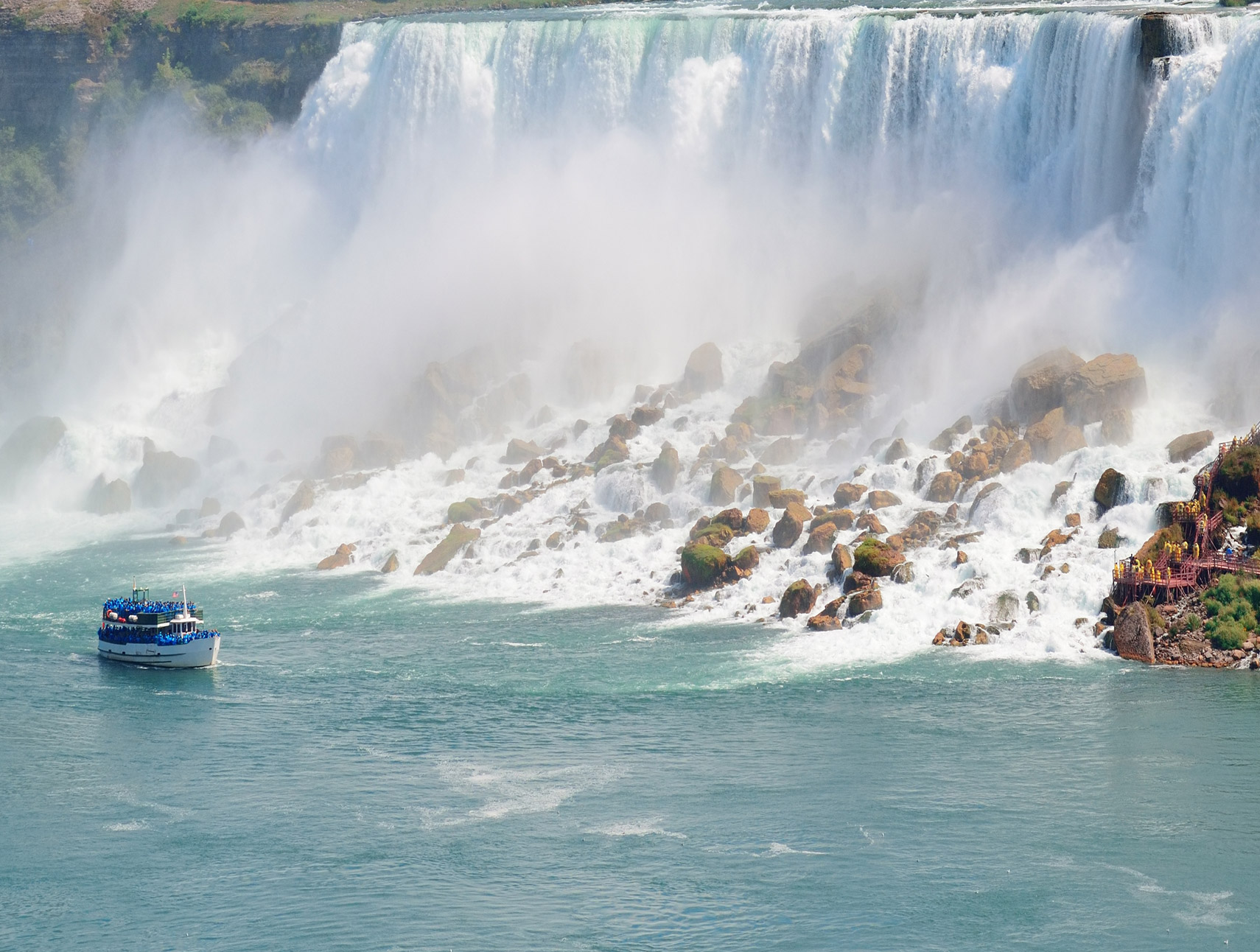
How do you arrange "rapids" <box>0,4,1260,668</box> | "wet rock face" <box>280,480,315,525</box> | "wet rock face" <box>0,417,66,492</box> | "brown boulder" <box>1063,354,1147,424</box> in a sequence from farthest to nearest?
"wet rock face" <box>0,417,66,492</box>, "wet rock face" <box>280,480,315,525</box>, "rapids" <box>0,4,1260,668</box>, "brown boulder" <box>1063,354,1147,424</box>

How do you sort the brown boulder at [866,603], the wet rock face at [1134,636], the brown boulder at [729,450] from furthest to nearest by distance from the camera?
the brown boulder at [729,450]
the brown boulder at [866,603]
the wet rock face at [1134,636]

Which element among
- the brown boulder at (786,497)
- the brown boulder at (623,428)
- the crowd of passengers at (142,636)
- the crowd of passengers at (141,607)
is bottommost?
the crowd of passengers at (142,636)

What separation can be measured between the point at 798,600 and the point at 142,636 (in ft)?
62.7

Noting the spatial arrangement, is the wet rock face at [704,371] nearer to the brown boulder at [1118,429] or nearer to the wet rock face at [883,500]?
the wet rock face at [883,500]

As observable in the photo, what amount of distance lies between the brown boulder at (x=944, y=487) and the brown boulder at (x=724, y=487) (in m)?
7.38

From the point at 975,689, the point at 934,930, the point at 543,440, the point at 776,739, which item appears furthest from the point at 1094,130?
the point at 934,930

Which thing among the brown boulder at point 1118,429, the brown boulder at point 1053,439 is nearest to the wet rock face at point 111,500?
the brown boulder at point 1053,439

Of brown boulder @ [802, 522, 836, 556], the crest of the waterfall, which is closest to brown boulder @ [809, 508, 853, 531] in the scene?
brown boulder @ [802, 522, 836, 556]

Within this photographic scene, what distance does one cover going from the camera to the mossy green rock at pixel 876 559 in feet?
181

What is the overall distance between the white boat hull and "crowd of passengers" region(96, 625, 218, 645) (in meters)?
0.09

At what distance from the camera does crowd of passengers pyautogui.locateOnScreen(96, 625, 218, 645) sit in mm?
54281

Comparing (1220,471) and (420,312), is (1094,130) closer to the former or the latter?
(1220,471)

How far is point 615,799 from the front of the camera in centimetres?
4141

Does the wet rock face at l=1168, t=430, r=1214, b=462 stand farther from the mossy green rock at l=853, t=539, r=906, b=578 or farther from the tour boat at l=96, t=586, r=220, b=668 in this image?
the tour boat at l=96, t=586, r=220, b=668
